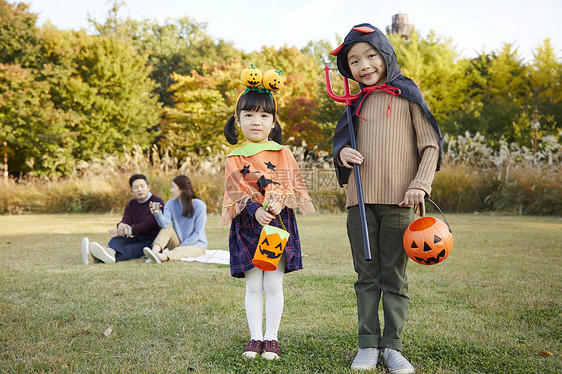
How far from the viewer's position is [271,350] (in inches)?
96.0

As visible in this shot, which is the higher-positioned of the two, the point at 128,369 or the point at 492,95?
the point at 492,95

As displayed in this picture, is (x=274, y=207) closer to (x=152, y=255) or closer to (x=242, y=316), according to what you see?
(x=242, y=316)

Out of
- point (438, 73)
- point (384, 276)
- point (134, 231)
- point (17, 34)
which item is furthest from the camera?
point (438, 73)

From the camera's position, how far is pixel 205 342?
2695mm

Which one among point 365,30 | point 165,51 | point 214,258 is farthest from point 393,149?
point 165,51

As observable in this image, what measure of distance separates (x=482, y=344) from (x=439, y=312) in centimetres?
65

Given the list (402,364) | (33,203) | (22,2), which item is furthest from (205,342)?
(22,2)

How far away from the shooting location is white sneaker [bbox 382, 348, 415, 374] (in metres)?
2.24

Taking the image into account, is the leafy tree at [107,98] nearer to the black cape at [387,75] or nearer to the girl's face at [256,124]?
the girl's face at [256,124]

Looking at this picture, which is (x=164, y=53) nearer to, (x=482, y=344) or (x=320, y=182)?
(x=320, y=182)

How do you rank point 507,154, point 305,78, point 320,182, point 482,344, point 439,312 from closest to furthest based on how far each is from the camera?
point 482,344 → point 439,312 → point 320,182 → point 507,154 → point 305,78

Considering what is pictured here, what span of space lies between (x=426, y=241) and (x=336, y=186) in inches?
340

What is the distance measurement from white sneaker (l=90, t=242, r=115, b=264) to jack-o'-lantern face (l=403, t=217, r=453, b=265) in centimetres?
415

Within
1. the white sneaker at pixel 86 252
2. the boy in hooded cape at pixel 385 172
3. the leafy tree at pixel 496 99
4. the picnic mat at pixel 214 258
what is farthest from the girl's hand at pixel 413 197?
the leafy tree at pixel 496 99
